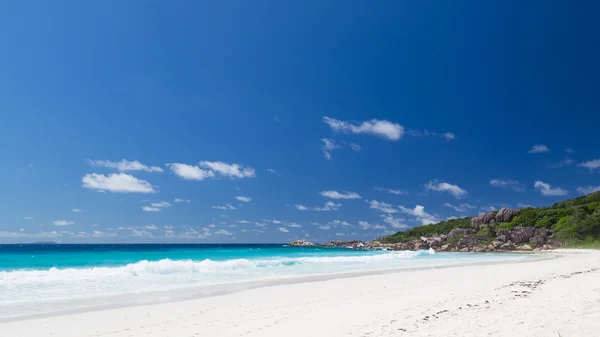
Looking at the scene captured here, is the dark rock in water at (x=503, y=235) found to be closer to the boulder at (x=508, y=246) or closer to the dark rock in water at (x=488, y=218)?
the boulder at (x=508, y=246)

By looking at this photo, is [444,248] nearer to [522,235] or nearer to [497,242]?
[497,242]

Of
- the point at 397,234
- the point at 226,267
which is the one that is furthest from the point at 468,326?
the point at 397,234

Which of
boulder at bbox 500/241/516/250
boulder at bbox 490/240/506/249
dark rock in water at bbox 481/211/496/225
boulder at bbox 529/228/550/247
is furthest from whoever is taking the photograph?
dark rock in water at bbox 481/211/496/225

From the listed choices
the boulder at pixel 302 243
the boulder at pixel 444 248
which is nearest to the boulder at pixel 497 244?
the boulder at pixel 444 248

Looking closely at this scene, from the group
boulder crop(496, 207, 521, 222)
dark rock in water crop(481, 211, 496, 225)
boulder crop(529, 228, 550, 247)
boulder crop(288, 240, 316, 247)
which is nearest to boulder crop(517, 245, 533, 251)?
boulder crop(529, 228, 550, 247)

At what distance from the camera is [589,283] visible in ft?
40.5

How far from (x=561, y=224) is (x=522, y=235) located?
614 centimetres

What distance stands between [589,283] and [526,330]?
313 inches

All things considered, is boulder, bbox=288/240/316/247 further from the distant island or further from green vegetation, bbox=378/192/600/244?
the distant island

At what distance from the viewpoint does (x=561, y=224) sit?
60344 millimetres

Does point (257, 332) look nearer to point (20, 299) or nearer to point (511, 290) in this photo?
point (511, 290)

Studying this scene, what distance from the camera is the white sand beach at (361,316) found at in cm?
712

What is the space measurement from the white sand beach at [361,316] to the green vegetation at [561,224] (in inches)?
1918

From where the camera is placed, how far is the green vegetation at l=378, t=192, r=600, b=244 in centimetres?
5262
